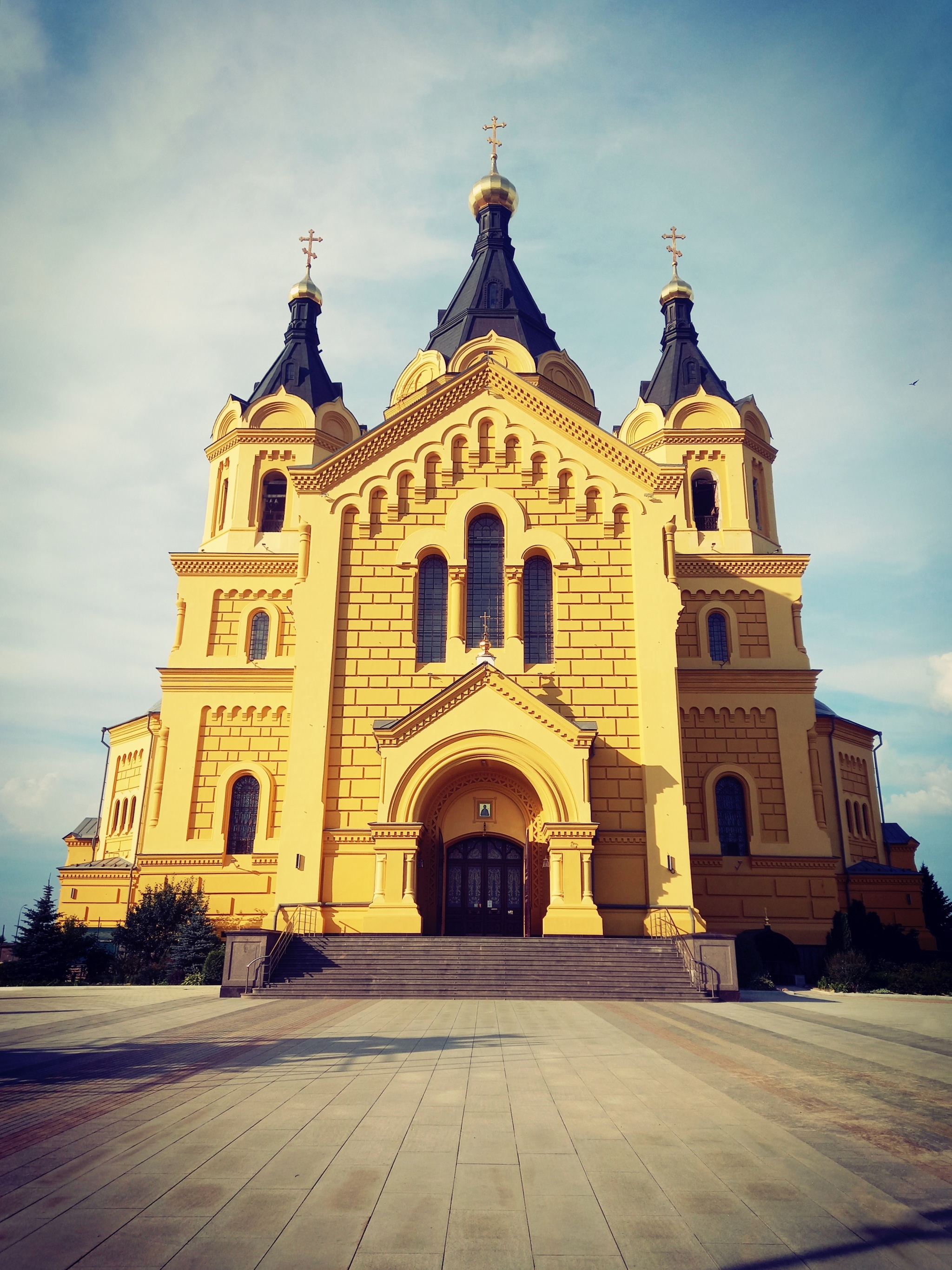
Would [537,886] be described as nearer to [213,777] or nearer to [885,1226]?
Result: [213,777]

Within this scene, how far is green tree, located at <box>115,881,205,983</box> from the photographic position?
67.9 feet

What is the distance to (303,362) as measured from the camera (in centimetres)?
3241

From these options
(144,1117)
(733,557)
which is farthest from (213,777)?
(144,1117)

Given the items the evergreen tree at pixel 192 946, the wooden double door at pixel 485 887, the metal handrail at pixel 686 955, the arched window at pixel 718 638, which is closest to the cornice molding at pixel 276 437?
the arched window at pixel 718 638

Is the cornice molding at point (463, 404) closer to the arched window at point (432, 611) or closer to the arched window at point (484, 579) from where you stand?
the arched window at point (484, 579)

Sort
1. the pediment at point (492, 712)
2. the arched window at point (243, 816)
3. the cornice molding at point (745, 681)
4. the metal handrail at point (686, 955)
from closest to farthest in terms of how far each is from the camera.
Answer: the metal handrail at point (686, 955), the pediment at point (492, 712), the arched window at point (243, 816), the cornice molding at point (745, 681)

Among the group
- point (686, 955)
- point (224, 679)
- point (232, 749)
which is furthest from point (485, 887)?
point (224, 679)

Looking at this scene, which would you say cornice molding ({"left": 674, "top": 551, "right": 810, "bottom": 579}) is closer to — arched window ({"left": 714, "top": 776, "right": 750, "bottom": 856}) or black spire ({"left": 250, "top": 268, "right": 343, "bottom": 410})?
arched window ({"left": 714, "top": 776, "right": 750, "bottom": 856})

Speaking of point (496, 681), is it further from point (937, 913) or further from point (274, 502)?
point (937, 913)

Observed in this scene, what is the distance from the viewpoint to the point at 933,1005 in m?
16.3

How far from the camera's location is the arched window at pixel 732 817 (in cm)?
2595

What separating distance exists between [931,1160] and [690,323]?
32319 millimetres

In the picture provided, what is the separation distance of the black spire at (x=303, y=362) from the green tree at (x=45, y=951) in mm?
17823

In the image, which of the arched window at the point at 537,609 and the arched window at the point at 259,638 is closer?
the arched window at the point at 537,609
